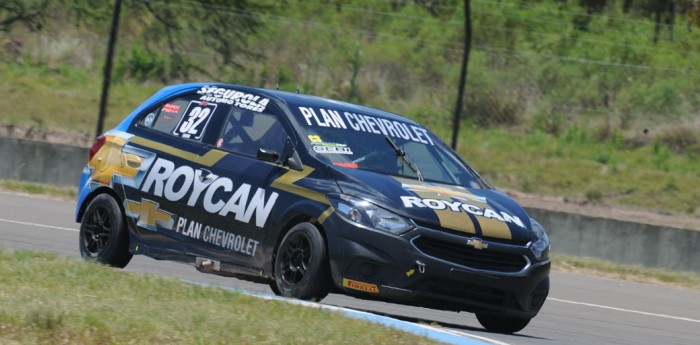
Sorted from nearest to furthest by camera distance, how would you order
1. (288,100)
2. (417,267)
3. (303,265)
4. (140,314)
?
1. (140,314)
2. (417,267)
3. (303,265)
4. (288,100)

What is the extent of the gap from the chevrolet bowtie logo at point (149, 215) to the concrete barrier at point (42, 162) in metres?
8.35

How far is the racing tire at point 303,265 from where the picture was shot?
8.24m

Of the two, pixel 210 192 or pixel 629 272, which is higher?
pixel 210 192

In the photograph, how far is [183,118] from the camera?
32.1 ft

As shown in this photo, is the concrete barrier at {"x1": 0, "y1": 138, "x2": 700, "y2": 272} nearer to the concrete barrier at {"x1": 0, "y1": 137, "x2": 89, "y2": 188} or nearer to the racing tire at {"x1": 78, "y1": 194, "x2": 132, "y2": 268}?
the concrete barrier at {"x1": 0, "y1": 137, "x2": 89, "y2": 188}

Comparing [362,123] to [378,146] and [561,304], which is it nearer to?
[378,146]

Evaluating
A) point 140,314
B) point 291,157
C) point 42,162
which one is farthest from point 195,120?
point 42,162

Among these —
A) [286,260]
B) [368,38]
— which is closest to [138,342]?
[286,260]

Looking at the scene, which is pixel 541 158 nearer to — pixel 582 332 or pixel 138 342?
pixel 582 332

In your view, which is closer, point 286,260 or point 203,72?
point 286,260

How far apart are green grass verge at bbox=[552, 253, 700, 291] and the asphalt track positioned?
0.43 metres

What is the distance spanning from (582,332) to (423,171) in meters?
1.75

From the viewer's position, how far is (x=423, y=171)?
9.22 metres

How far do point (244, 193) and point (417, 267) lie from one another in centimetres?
150
